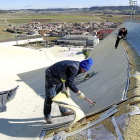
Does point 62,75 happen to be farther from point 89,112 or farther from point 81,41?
point 81,41

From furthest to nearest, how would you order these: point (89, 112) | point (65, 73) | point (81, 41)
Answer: point (81, 41), point (89, 112), point (65, 73)

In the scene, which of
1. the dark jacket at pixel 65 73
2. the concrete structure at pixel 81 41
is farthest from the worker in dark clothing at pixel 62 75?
the concrete structure at pixel 81 41

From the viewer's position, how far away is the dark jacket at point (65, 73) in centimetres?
301

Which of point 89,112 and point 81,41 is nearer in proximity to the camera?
point 89,112

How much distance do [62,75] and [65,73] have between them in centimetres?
9

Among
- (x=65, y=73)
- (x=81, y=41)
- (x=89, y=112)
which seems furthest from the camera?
(x=81, y=41)

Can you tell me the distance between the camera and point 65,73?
10.2 feet

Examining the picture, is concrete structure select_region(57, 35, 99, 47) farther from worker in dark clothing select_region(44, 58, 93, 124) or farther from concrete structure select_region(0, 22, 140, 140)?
worker in dark clothing select_region(44, 58, 93, 124)

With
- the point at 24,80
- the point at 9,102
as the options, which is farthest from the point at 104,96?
the point at 24,80

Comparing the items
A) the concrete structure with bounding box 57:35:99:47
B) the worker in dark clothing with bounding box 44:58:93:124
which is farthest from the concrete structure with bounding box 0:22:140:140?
the concrete structure with bounding box 57:35:99:47

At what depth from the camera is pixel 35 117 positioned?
156 inches

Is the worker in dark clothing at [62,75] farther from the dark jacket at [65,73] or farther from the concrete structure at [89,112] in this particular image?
the concrete structure at [89,112]

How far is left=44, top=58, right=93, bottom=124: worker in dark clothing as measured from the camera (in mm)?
3018

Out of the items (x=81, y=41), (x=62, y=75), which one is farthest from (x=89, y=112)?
(x=81, y=41)
